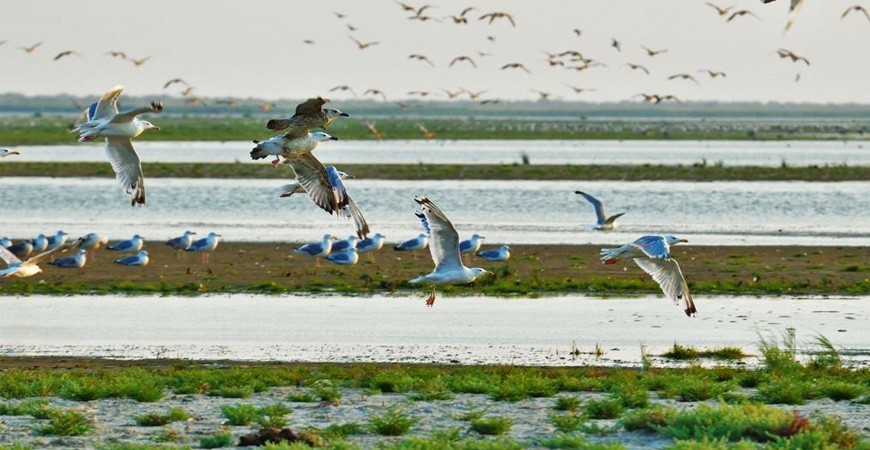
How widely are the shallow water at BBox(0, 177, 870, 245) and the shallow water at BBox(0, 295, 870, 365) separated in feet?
34.8

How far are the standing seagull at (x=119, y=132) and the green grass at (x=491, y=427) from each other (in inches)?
209

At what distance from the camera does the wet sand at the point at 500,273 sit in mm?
26266

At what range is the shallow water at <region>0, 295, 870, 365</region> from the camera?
19.2 metres

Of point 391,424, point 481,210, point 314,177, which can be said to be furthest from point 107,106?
point 481,210

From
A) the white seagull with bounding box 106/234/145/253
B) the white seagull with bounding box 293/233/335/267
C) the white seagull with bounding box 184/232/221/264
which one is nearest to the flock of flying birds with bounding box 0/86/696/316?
the white seagull with bounding box 293/233/335/267

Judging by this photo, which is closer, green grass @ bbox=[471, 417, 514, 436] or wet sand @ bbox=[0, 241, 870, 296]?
green grass @ bbox=[471, 417, 514, 436]

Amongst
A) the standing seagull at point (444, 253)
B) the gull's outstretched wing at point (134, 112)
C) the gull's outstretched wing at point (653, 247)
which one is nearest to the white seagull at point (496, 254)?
the standing seagull at point (444, 253)

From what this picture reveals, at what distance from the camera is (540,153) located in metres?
84.4

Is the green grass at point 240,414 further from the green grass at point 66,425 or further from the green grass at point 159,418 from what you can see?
the green grass at point 66,425

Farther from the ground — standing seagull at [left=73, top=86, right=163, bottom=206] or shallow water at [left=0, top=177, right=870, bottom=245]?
standing seagull at [left=73, top=86, right=163, bottom=206]

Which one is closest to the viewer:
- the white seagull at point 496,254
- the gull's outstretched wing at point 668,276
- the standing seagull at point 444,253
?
the standing seagull at point 444,253

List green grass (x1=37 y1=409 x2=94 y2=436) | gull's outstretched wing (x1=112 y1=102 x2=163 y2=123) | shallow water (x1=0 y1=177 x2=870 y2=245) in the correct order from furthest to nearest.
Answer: shallow water (x1=0 y1=177 x2=870 y2=245) < gull's outstretched wing (x1=112 y1=102 x2=163 y2=123) < green grass (x1=37 y1=409 x2=94 y2=436)

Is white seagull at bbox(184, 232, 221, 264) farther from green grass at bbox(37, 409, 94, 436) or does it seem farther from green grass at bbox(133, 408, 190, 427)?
green grass at bbox(37, 409, 94, 436)

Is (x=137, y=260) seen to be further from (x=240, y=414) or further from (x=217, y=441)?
(x=217, y=441)
